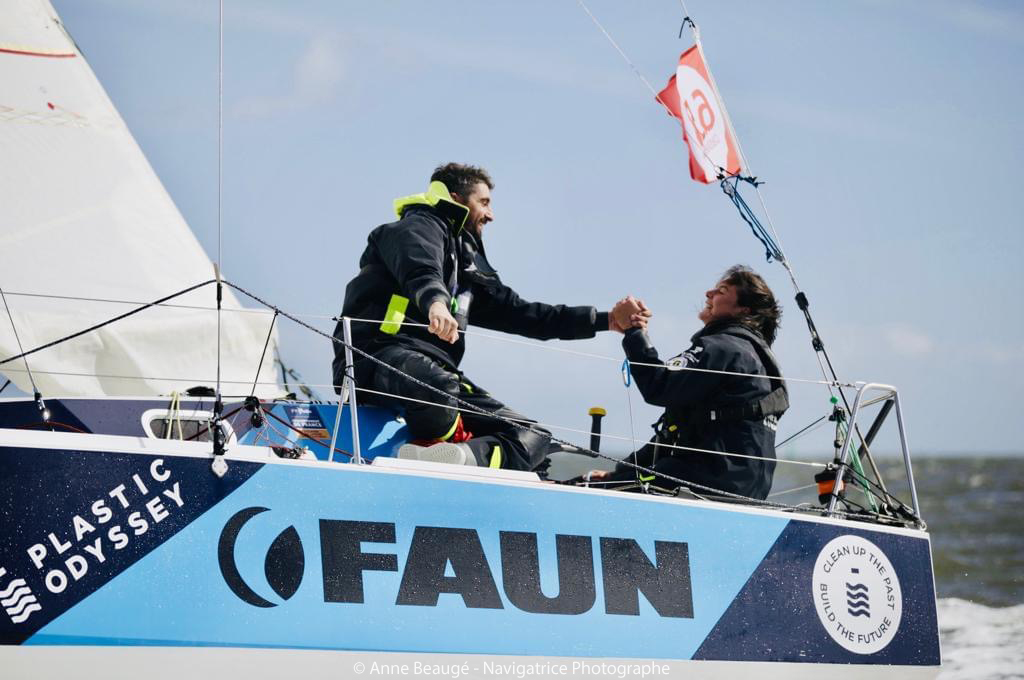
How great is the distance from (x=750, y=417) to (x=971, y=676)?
2.97 meters

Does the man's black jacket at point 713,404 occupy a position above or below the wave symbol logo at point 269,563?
above

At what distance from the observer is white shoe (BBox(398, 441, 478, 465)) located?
397 centimetres

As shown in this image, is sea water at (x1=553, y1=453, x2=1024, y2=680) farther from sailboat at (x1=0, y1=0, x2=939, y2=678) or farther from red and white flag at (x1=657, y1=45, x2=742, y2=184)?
red and white flag at (x1=657, y1=45, x2=742, y2=184)

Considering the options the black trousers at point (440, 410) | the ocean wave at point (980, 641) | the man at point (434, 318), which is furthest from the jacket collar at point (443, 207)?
the ocean wave at point (980, 641)

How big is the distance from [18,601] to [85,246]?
3.08 meters

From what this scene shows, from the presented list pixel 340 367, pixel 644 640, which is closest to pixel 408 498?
pixel 644 640

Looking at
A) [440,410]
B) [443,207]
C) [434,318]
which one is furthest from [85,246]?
[434,318]

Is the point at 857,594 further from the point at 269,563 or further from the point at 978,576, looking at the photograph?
the point at 978,576

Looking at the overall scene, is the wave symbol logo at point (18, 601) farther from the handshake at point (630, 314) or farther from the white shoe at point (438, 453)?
the handshake at point (630, 314)

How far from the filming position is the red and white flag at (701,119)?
5.66 meters

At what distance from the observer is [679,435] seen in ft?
15.2

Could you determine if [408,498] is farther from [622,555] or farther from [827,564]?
[827,564]

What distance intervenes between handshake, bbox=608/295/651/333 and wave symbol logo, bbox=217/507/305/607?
1735 millimetres

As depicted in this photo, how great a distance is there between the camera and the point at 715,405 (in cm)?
448
